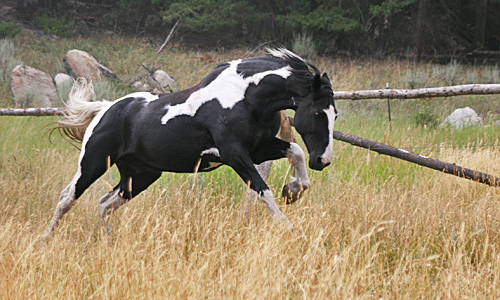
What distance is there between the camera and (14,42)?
21.4m

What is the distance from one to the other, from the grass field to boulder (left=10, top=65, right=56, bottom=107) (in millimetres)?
6545

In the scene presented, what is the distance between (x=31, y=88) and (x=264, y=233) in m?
13.3

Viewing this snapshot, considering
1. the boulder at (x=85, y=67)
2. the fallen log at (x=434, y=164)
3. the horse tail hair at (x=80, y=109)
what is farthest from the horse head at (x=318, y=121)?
the boulder at (x=85, y=67)

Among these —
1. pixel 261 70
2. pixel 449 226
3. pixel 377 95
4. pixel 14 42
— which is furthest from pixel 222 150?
pixel 14 42

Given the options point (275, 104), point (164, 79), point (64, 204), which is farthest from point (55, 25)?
point (275, 104)

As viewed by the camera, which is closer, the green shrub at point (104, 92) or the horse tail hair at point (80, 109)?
the horse tail hair at point (80, 109)

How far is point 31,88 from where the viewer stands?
50.0ft

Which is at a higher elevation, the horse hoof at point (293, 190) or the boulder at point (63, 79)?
the horse hoof at point (293, 190)

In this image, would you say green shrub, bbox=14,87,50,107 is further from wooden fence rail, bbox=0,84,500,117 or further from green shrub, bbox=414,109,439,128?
green shrub, bbox=414,109,439,128

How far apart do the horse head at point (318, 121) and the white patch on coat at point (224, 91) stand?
302 mm

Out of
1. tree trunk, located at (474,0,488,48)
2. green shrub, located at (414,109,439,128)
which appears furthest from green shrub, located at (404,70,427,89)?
green shrub, located at (414,109,439,128)

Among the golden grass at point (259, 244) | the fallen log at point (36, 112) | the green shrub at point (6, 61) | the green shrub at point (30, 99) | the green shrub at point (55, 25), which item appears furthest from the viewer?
the green shrub at point (55, 25)

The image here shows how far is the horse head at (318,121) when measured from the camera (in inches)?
158

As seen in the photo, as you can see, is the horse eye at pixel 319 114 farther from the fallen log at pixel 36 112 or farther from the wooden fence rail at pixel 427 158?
the fallen log at pixel 36 112
